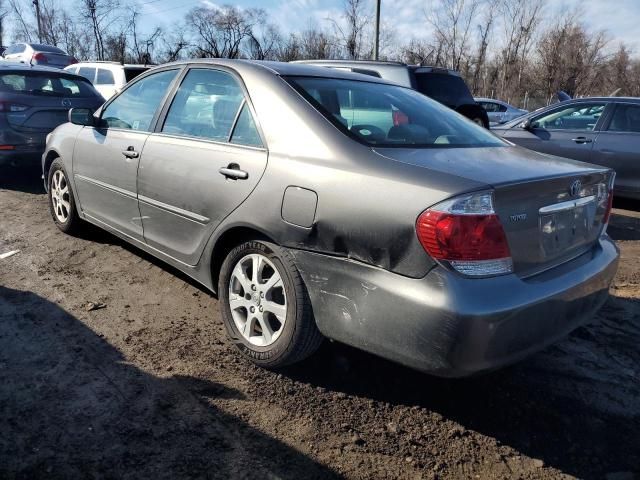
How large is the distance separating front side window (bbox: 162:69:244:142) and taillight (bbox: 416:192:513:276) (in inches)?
57.0

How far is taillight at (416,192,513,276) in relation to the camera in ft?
7.03

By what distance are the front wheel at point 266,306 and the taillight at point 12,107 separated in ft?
16.9

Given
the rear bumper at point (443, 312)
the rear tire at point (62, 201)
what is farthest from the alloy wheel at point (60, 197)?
the rear bumper at point (443, 312)

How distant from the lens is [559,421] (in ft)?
8.53

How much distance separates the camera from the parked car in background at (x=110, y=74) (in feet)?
37.1

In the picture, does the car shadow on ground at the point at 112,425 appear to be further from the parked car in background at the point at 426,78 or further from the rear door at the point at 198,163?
the parked car in background at the point at 426,78

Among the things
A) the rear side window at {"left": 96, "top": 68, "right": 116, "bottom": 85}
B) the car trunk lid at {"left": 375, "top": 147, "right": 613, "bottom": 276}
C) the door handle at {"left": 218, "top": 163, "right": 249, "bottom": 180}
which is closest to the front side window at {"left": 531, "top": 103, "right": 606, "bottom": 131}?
the car trunk lid at {"left": 375, "top": 147, "right": 613, "bottom": 276}

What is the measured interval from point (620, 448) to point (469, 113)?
726cm

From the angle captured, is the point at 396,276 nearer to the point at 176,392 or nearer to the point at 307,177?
the point at 307,177

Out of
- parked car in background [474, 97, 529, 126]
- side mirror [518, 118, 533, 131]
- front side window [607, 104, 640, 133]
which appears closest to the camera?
front side window [607, 104, 640, 133]

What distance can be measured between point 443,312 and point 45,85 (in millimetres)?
7053

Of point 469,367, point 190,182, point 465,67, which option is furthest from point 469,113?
point 465,67

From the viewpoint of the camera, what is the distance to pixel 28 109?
22.3 ft

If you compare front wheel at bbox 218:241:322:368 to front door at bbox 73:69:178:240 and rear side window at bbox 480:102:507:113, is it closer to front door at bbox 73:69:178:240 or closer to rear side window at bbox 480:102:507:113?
front door at bbox 73:69:178:240
